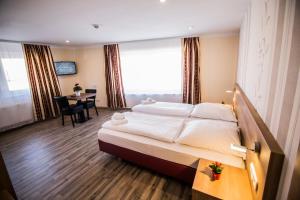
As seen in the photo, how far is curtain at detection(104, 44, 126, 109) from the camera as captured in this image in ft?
17.1

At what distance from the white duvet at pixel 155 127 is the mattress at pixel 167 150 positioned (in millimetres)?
65

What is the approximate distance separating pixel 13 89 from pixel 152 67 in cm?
409

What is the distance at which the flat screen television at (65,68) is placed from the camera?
16.9 feet

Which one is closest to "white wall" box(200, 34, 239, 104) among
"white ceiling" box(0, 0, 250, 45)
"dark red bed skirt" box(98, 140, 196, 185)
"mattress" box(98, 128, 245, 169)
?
"white ceiling" box(0, 0, 250, 45)

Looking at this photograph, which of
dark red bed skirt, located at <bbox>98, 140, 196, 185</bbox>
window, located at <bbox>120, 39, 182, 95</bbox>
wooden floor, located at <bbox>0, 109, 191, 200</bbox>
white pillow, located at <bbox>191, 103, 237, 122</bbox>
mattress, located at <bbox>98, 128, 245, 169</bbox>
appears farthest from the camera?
window, located at <bbox>120, 39, 182, 95</bbox>

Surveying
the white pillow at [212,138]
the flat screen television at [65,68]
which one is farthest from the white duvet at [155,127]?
the flat screen television at [65,68]

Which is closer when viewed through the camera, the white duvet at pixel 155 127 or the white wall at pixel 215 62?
the white duvet at pixel 155 127

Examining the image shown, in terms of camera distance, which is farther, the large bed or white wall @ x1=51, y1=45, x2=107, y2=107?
white wall @ x1=51, y1=45, x2=107, y2=107

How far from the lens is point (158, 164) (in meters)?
1.99

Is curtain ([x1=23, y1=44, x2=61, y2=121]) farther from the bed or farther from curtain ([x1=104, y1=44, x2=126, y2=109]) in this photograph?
the bed

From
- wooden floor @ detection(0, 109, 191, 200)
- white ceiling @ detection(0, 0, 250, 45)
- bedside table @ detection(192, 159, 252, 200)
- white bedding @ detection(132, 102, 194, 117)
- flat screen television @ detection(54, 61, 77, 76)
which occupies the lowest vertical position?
wooden floor @ detection(0, 109, 191, 200)

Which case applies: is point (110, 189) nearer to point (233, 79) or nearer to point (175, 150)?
point (175, 150)

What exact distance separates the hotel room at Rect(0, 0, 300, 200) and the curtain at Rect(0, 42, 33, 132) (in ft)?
0.08

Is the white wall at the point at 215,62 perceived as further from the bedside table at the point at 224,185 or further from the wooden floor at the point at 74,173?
the bedside table at the point at 224,185
